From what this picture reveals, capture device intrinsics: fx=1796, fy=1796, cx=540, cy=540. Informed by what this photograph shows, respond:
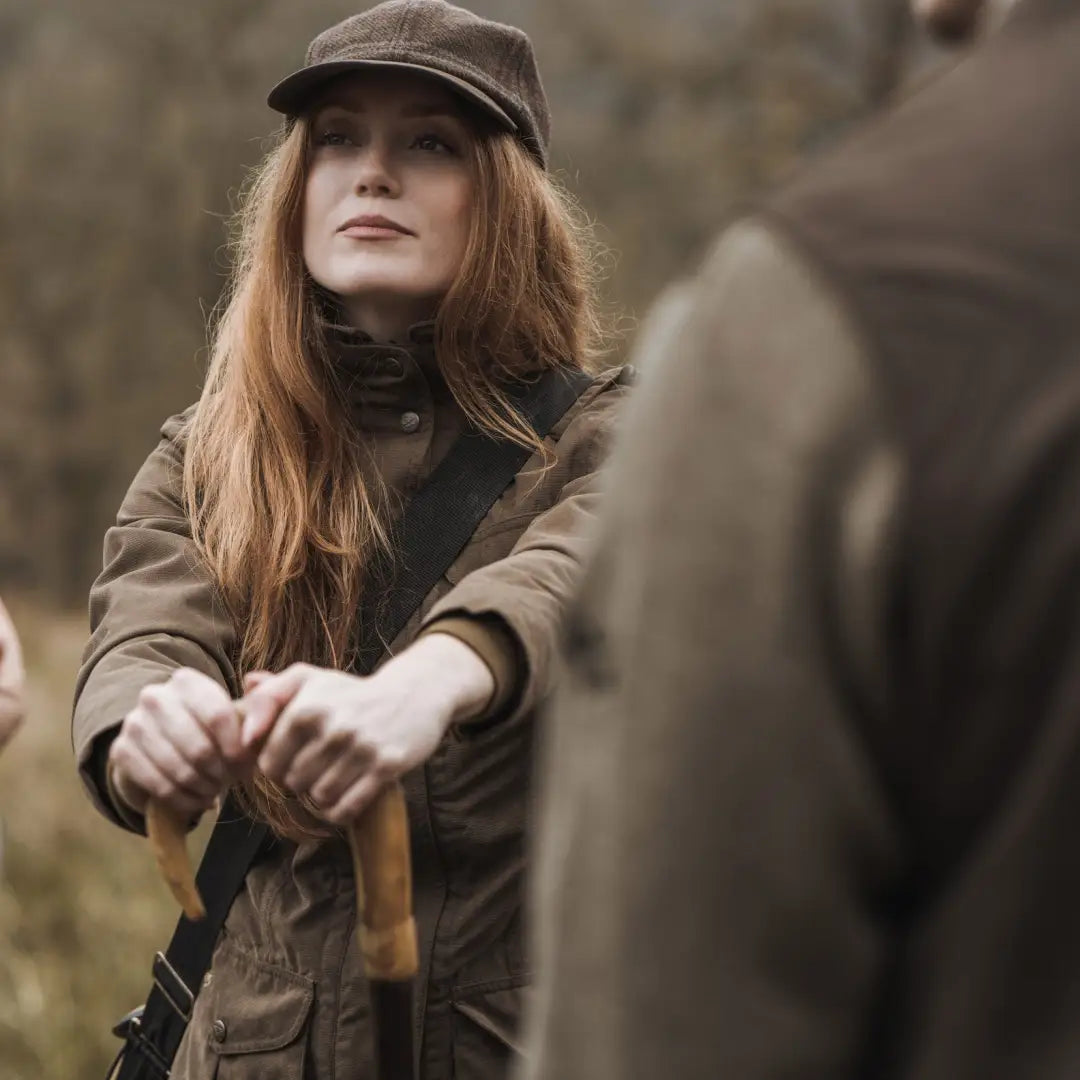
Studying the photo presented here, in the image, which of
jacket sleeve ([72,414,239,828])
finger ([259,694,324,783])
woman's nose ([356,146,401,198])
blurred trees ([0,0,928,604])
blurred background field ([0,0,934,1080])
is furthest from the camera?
blurred trees ([0,0,928,604])

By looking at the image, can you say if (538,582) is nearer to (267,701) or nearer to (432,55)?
(267,701)

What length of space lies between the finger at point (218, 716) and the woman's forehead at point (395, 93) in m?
1.08

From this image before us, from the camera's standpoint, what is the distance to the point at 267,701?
181 cm

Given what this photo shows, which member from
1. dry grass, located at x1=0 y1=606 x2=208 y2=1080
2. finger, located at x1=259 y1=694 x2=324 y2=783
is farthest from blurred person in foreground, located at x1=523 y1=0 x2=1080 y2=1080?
dry grass, located at x1=0 y1=606 x2=208 y2=1080

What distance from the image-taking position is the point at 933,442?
0.89 meters

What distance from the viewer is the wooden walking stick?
182 centimetres

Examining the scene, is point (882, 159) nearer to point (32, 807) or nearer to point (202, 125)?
point (32, 807)

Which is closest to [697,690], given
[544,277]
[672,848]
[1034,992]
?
[672,848]

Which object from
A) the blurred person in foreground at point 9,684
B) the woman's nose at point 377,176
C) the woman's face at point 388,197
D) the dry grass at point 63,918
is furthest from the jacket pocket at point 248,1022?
the dry grass at point 63,918

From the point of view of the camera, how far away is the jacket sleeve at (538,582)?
2.03m

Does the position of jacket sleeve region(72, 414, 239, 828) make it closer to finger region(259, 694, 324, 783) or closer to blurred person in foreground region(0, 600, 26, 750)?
blurred person in foreground region(0, 600, 26, 750)

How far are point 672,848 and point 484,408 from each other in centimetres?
168

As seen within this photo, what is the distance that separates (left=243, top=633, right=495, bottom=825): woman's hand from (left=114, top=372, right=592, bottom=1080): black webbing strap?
60 cm

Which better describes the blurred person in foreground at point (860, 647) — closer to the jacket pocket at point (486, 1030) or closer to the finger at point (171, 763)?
the finger at point (171, 763)
